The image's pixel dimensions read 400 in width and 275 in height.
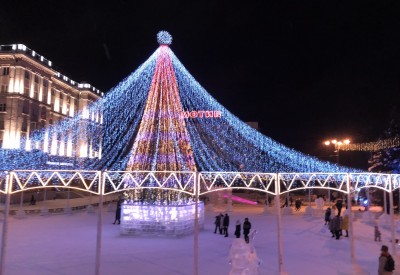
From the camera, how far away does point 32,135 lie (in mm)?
50500

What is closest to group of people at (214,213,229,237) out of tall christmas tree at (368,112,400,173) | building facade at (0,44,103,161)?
tall christmas tree at (368,112,400,173)

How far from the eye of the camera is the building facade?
47.3 meters

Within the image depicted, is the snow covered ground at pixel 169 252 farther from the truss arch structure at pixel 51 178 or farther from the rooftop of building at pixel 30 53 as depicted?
the rooftop of building at pixel 30 53

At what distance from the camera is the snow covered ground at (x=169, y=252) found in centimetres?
1273

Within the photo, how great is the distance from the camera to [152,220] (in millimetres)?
19547

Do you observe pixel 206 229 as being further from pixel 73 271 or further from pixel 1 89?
pixel 1 89

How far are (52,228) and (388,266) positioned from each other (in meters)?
18.9

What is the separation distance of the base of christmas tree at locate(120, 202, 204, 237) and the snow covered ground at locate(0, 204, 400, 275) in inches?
24.1

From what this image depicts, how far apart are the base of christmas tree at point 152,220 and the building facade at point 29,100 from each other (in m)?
24.8

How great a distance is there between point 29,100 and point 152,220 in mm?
37623

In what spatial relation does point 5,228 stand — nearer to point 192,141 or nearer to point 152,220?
point 152,220

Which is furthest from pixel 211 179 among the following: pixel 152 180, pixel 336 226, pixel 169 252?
pixel 336 226

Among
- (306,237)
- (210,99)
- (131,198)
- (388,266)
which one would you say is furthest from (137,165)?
(388,266)

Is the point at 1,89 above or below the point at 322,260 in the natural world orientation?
above
